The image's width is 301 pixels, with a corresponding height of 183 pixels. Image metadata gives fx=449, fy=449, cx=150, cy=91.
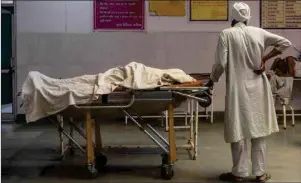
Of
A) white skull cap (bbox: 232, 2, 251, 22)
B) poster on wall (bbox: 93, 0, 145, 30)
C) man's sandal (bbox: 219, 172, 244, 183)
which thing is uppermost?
poster on wall (bbox: 93, 0, 145, 30)

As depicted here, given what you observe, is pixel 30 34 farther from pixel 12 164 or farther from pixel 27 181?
pixel 27 181

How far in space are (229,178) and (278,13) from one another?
4.72m

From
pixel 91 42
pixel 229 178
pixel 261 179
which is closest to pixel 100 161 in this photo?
pixel 229 178

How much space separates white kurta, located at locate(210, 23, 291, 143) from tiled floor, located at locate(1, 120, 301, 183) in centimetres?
58

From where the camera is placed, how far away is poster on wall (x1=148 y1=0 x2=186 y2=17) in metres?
7.95

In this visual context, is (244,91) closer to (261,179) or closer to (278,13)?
(261,179)

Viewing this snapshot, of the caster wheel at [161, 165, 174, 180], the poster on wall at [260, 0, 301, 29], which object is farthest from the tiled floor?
the poster on wall at [260, 0, 301, 29]

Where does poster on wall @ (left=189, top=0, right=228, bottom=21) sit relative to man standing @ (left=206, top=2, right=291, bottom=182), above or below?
above

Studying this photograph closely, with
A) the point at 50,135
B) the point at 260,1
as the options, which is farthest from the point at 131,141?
the point at 260,1

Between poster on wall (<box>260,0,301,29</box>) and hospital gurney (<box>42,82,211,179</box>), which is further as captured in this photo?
poster on wall (<box>260,0,301,29</box>)

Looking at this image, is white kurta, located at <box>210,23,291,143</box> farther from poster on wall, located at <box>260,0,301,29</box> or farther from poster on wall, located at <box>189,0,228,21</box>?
poster on wall, located at <box>260,0,301,29</box>

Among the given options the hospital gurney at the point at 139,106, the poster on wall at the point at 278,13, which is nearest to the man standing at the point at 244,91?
the hospital gurney at the point at 139,106

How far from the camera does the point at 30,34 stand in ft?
25.9

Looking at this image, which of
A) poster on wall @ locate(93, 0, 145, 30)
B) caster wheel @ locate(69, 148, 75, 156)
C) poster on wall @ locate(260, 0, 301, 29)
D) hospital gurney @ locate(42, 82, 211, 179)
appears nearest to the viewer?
hospital gurney @ locate(42, 82, 211, 179)
